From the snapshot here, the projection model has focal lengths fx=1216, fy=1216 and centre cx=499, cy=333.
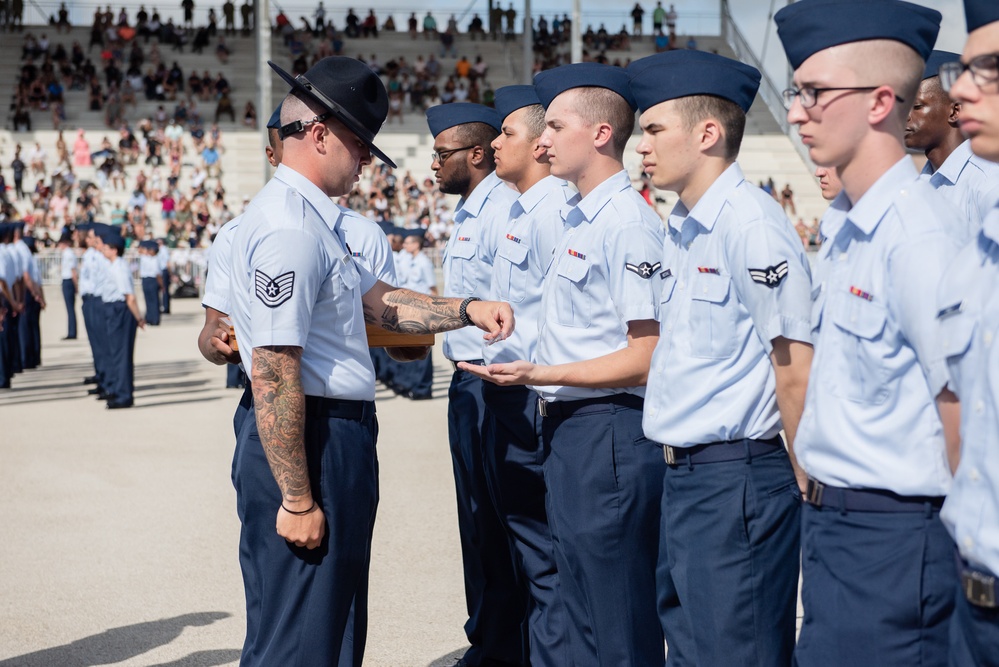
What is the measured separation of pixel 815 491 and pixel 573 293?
4.50 feet

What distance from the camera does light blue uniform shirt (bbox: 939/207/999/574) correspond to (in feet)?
6.70

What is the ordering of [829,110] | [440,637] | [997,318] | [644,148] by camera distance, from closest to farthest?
[997,318], [829,110], [644,148], [440,637]

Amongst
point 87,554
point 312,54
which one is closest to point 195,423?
Answer: point 87,554

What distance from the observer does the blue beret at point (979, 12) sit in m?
2.15

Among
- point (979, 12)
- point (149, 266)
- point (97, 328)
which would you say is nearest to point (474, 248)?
point (979, 12)

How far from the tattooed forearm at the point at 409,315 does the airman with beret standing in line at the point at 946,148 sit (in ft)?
5.99

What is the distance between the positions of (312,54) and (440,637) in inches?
1564

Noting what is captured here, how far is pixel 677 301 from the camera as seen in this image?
3.27 m

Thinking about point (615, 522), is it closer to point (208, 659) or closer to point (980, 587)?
point (980, 587)

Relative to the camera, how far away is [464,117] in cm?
582

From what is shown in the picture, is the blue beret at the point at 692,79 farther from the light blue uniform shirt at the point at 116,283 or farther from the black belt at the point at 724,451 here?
the light blue uniform shirt at the point at 116,283

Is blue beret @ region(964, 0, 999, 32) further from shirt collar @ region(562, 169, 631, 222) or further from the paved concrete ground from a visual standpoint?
the paved concrete ground

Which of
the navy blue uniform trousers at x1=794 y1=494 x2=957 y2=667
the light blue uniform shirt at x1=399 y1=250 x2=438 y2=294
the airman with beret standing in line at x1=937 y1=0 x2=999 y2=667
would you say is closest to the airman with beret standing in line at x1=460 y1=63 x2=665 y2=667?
the navy blue uniform trousers at x1=794 y1=494 x2=957 y2=667

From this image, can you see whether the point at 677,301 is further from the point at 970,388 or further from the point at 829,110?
the point at 970,388
